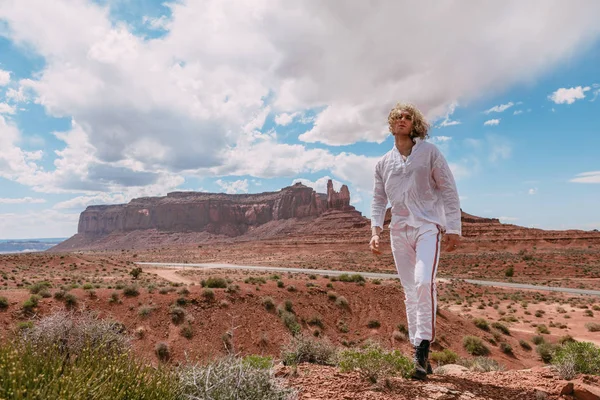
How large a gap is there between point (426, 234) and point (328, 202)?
147m

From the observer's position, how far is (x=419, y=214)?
4.03 m

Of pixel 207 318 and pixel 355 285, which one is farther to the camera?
pixel 355 285

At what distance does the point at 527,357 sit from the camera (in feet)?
55.4

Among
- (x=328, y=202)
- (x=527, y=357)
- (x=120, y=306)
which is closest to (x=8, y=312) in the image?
(x=120, y=306)

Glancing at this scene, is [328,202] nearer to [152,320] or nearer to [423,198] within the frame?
[152,320]

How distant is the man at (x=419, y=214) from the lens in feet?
12.7

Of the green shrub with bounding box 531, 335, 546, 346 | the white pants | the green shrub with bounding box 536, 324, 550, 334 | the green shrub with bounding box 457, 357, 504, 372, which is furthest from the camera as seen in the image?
the green shrub with bounding box 536, 324, 550, 334

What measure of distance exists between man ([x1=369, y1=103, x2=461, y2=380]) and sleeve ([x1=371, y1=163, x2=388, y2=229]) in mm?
224

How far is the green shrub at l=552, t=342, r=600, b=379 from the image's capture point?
15.7ft

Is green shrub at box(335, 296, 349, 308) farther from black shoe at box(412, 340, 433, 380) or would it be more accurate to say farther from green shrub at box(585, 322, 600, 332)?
black shoe at box(412, 340, 433, 380)

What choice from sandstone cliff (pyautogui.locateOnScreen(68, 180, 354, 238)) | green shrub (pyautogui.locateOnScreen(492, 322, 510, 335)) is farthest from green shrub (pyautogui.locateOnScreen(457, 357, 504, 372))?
sandstone cliff (pyautogui.locateOnScreen(68, 180, 354, 238))

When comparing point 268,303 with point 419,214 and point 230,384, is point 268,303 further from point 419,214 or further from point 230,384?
point 230,384

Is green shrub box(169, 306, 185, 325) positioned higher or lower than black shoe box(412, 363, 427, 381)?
lower

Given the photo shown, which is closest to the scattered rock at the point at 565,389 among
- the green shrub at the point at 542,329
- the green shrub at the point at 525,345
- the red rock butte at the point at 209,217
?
the green shrub at the point at 525,345
